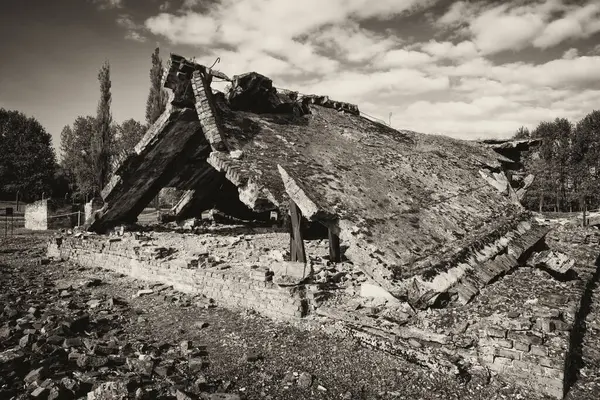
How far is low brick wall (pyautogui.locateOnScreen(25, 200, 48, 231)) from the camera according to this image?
15.8 meters

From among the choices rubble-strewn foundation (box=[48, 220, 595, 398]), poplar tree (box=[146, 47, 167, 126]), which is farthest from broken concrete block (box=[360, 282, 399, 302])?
poplar tree (box=[146, 47, 167, 126])

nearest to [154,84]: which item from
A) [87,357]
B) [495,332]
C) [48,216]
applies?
[48,216]

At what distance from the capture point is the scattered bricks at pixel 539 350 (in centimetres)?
335

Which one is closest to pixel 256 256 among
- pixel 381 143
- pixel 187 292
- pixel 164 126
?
pixel 187 292

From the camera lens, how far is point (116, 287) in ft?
24.4

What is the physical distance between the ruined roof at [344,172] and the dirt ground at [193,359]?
4.38 ft

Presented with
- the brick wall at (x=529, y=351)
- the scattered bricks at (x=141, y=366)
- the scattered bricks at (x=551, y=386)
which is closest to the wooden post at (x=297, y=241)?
the scattered bricks at (x=141, y=366)

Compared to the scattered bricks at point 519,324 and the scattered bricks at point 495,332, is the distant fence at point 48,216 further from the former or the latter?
the scattered bricks at point 519,324

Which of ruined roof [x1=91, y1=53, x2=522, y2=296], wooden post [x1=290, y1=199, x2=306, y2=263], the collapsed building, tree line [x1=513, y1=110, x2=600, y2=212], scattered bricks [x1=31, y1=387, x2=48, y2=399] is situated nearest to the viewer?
scattered bricks [x1=31, y1=387, x2=48, y2=399]

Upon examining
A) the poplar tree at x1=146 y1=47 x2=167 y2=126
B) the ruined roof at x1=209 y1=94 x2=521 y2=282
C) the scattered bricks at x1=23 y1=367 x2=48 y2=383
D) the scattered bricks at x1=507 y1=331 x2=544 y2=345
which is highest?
the poplar tree at x1=146 y1=47 x2=167 y2=126

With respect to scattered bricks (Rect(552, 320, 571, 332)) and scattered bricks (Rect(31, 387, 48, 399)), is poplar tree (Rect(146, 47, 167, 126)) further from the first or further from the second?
scattered bricks (Rect(552, 320, 571, 332))

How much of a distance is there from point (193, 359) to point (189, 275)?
2772 millimetres

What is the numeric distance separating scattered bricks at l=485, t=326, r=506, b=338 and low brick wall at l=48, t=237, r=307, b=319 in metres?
2.54

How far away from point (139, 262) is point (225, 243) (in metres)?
2.15
